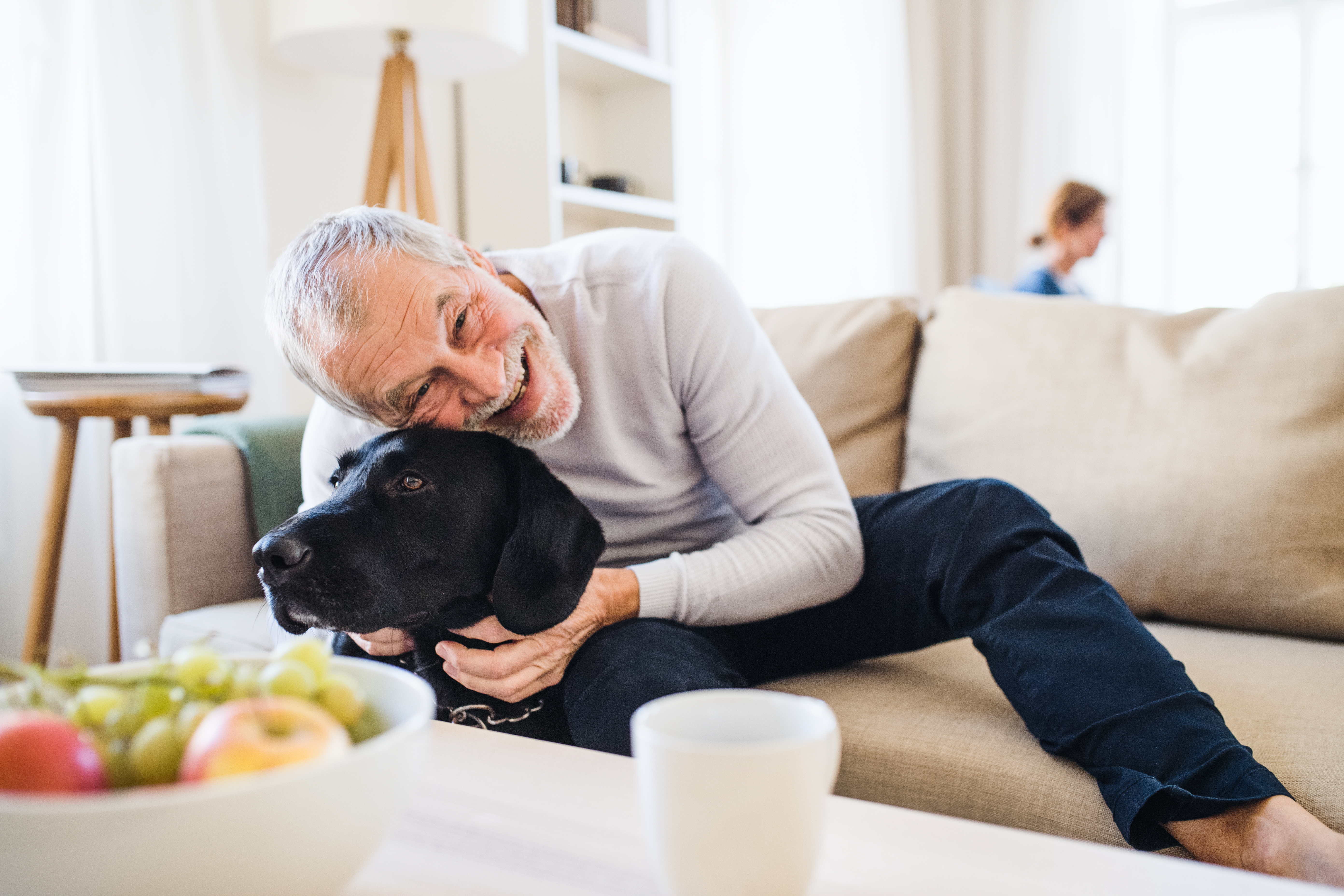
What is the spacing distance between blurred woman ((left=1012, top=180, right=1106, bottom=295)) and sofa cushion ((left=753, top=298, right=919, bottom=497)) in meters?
2.16

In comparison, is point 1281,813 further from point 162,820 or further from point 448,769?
point 162,820

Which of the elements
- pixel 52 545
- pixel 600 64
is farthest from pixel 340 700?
pixel 600 64

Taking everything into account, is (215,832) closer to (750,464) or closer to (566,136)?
(750,464)

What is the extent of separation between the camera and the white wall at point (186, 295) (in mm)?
2066

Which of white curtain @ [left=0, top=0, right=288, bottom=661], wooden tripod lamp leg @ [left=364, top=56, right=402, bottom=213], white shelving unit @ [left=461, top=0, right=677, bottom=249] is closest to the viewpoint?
white curtain @ [left=0, top=0, right=288, bottom=661]

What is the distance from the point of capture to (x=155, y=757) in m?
0.43

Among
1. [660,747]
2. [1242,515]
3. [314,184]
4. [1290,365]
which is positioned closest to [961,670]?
[1242,515]

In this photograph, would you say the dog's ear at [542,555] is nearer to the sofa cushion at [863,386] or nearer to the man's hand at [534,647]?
the man's hand at [534,647]

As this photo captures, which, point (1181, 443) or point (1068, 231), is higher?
point (1068, 231)

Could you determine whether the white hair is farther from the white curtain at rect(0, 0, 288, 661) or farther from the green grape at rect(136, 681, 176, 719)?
the white curtain at rect(0, 0, 288, 661)

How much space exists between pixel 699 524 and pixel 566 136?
2.70 metres

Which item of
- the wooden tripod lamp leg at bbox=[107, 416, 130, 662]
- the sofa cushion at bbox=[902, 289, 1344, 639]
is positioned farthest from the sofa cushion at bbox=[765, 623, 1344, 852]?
the wooden tripod lamp leg at bbox=[107, 416, 130, 662]

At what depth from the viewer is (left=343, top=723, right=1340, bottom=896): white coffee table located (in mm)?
501

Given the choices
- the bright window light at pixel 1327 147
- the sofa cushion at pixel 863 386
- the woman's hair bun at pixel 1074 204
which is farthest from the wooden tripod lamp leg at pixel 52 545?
the bright window light at pixel 1327 147
